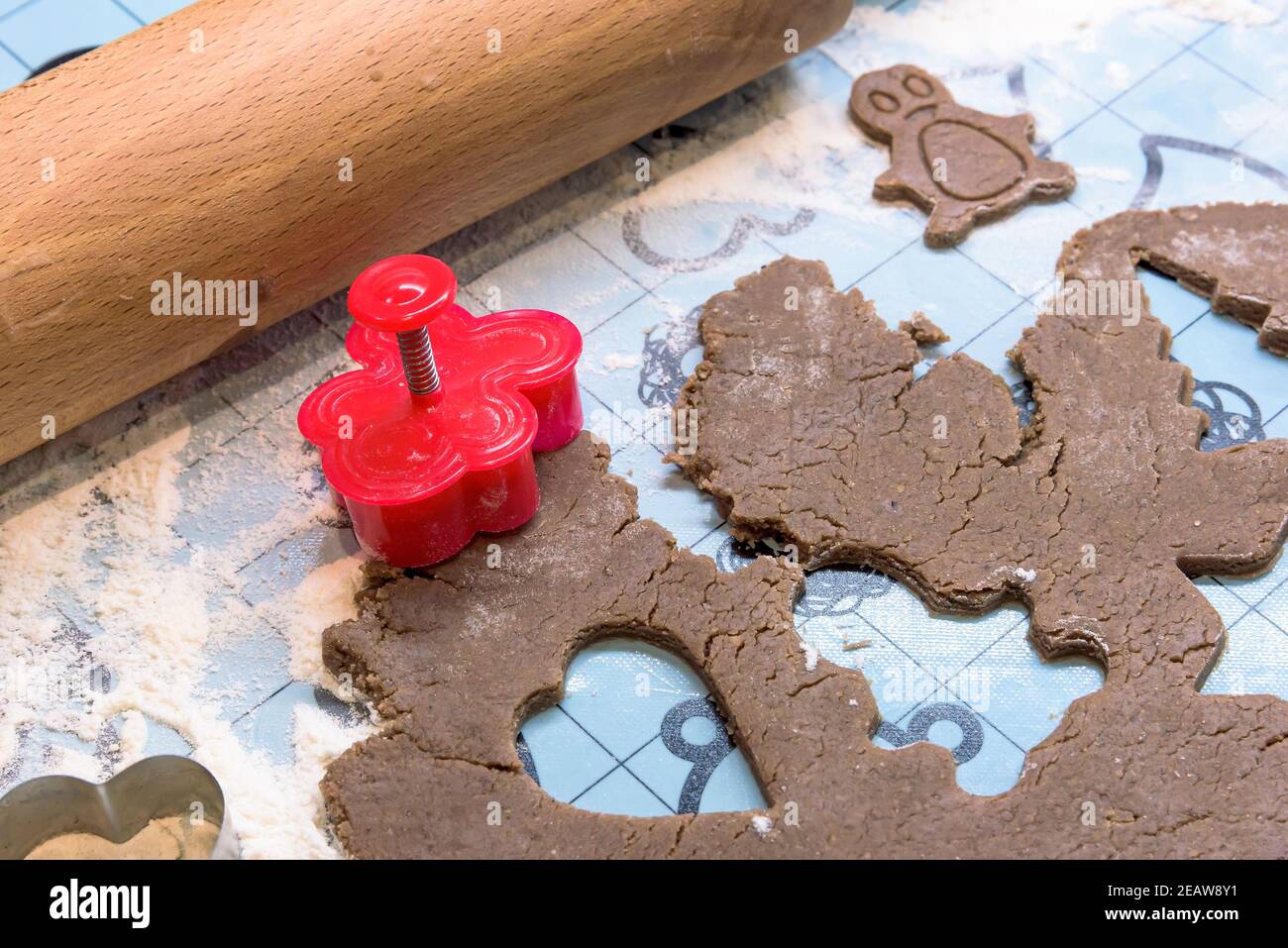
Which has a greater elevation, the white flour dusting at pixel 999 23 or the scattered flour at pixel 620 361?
the white flour dusting at pixel 999 23

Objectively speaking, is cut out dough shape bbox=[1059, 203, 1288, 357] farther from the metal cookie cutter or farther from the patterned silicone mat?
the metal cookie cutter

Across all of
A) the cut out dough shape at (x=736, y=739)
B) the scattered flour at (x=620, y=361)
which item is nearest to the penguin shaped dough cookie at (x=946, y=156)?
the scattered flour at (x=620, y=361)

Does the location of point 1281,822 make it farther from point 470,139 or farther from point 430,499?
point 470,139

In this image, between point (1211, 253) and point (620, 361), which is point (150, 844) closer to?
point (620, 361)

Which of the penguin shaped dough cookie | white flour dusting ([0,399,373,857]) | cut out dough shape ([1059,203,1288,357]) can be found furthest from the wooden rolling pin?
cut out dough shape ([1059,203,1288,357])

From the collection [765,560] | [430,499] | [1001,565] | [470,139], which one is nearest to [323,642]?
[430,499]

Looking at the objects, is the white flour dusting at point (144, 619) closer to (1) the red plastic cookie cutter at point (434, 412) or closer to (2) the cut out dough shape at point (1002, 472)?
(1) the red plastic cookie cutter at point (434, 412)
